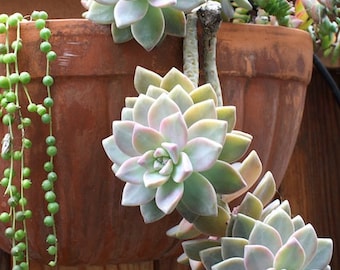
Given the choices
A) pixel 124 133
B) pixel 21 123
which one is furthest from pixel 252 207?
pixel 21 123

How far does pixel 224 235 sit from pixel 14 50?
264 millimetres

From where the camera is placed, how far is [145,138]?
478 millimetres

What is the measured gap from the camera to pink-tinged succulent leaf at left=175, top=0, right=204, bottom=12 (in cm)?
Answer: 56

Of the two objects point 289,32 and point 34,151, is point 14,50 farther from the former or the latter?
point 289,32

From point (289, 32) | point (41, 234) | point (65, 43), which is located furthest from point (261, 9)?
point (41, 234)

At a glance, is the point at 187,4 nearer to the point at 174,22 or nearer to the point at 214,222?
the point at 174,22

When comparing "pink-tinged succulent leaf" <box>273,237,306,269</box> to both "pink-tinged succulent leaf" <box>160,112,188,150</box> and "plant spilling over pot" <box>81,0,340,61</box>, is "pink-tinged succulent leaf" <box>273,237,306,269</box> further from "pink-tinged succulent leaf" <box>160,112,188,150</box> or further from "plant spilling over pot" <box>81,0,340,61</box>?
"plant spilling over pot" <box>81,0,340,61</box>

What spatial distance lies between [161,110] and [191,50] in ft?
0.44

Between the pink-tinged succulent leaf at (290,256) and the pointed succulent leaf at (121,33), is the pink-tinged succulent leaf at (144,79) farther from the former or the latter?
the pink-tinged succulent leaf at (290,256)

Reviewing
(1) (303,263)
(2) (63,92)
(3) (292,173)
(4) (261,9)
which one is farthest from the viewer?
(3) (292,173)

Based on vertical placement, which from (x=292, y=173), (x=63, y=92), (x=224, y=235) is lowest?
(x=292, y=173)

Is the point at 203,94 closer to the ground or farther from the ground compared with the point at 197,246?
farther from the ground

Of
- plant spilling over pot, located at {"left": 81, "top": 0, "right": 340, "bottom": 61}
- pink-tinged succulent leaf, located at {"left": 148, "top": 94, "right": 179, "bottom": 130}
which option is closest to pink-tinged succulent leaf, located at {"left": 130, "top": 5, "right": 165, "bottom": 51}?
plant spilling over pot, located at {"left": 81, "top": 0, "right": 340, "bottom": 61}

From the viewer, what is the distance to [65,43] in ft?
2.00
